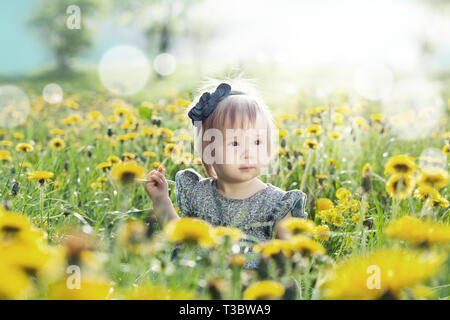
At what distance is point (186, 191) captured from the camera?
1.89m

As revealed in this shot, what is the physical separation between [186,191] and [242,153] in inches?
17.0

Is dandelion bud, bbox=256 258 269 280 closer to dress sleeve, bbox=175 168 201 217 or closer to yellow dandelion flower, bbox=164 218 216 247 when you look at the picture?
yellow dandelion flower, bbox=164 218 216 247

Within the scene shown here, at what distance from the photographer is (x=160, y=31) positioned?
1703 centimetres

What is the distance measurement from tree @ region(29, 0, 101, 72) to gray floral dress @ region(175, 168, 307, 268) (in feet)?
62.2

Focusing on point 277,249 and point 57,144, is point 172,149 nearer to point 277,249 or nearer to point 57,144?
point 57,144

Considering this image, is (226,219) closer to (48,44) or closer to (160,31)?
(160,31)

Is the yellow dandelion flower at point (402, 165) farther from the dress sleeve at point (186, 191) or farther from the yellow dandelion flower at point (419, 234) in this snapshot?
the dress sleeve at point (186, 191)

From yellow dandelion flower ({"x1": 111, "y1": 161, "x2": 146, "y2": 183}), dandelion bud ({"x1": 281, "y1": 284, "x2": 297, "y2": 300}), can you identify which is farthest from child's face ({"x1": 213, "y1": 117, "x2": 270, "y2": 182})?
dandelion bud ({"x1": 281, "y1": 284, "x2": 297, "y2": 300})

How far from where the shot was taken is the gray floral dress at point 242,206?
170 cm

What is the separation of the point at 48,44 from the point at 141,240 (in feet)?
79.8

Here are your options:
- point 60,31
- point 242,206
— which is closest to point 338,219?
point 242,206

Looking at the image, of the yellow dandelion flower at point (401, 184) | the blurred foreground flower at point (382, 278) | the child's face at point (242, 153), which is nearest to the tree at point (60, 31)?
the child's face at point (242, 153)

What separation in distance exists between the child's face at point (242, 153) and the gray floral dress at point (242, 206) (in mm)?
159
